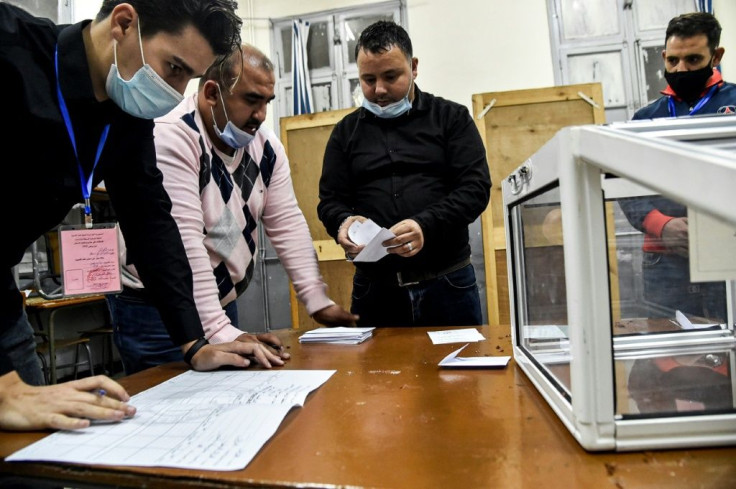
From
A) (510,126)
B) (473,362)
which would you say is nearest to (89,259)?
(473,362)

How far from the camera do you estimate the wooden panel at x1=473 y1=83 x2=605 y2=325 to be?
3.01m

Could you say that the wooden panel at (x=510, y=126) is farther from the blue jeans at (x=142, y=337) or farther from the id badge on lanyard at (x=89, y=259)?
the id badge on lanyard at (x=89, y=259)

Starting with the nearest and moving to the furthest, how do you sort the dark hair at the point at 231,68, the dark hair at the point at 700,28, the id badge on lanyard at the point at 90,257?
the id badge on lanyard at the point at 90,257
the dark hair at the point at 231,68
the dark hair at the point at 700,28

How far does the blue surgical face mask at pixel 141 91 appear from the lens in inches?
38.8

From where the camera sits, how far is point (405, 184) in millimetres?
1628

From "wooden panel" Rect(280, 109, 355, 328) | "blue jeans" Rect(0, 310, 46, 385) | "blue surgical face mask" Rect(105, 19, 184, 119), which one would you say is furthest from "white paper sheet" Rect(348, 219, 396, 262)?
"wooden panel" Rect(280, 109, 355, 328)

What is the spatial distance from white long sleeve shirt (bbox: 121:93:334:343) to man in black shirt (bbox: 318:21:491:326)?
16 centimetres

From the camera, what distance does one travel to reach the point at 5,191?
33.7 inches

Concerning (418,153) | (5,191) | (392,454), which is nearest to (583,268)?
(392,454)

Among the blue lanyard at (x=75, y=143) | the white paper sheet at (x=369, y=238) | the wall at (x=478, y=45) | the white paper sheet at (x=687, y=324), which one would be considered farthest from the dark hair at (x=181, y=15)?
the wall at (x=478, y=45)

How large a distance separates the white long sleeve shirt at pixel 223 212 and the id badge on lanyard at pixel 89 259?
15cm

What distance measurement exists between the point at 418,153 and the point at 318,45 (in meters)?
2.81

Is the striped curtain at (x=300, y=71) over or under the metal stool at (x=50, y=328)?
over

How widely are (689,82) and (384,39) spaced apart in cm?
125
